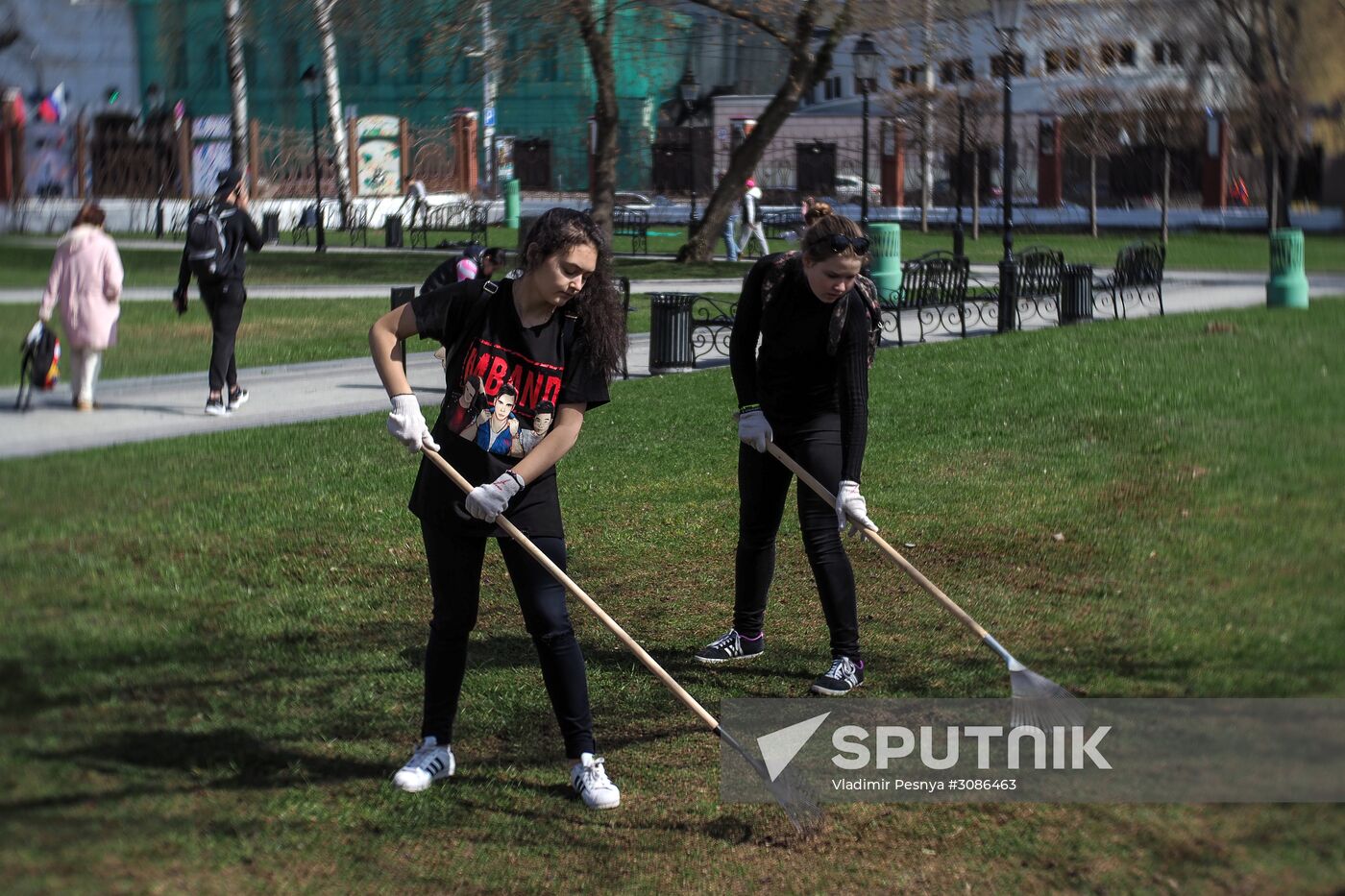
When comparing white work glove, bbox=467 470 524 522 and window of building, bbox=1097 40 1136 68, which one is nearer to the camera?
window of building, bbox=1097 40 1136 68

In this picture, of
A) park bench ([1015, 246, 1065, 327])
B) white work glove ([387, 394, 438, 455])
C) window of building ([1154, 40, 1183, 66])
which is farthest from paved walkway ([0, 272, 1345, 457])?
park bench ([1015, 246, 1065, 327])

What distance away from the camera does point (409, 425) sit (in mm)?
4109

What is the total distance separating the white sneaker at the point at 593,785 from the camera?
14.0 feet

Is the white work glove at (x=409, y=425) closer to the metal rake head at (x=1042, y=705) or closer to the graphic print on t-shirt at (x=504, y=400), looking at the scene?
the graphic print on t-shirt at (x=504, y=400)

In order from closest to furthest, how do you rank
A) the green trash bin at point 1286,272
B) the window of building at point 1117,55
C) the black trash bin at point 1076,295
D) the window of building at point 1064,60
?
the green trash bin at point 1286,272, the window of building at point 1117,55, the window of building at point 1064,60, the black trash bin at point 1076,295

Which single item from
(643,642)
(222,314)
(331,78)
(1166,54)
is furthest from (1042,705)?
(222,314)

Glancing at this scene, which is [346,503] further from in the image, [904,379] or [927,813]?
[904,379]

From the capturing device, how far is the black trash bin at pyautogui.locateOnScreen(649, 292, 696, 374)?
13.6 m

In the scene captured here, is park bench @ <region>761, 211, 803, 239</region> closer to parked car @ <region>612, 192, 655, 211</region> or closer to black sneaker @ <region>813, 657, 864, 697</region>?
parked car @ <region>612, 192, 655, 211</region>

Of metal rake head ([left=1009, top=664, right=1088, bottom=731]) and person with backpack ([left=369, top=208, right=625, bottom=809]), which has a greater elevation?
person with backpack ([left=369, top=208, right=625, bottom=809])

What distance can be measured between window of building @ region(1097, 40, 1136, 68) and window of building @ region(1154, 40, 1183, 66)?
0.06 meters

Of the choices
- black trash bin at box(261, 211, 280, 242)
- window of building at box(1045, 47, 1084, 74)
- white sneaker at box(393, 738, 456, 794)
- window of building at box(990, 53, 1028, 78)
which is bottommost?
white sneaker at box(393, 738, 456, 794)

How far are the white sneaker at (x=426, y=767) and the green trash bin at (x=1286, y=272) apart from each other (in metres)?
2.69

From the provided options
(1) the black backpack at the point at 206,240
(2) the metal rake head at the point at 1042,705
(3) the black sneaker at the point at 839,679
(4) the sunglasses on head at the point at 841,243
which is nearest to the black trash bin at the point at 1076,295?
(3) the black sneaker at the point at 839,679
